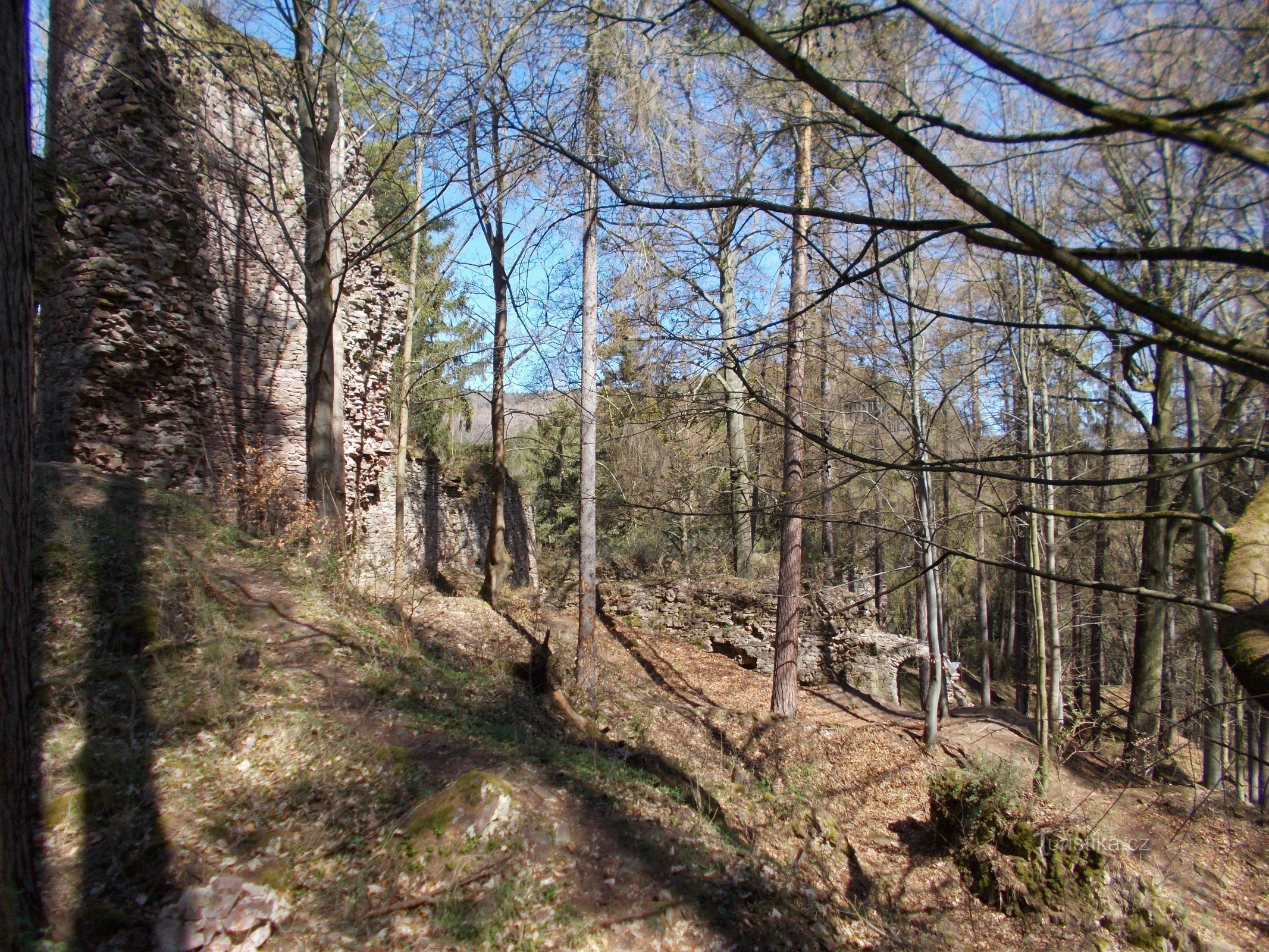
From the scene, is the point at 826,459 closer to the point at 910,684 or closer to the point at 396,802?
the point at 396,802

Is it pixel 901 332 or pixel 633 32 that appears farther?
pixel 901 332

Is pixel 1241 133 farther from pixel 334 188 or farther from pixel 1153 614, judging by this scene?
pixel 1153 614

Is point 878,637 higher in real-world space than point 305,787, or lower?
lower

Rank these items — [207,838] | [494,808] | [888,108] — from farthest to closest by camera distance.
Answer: [494,808] → [207,838] → [888,108]

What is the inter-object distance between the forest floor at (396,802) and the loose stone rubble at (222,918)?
0.07m

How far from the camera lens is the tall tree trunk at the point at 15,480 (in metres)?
2.70

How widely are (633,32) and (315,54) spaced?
20.4ft

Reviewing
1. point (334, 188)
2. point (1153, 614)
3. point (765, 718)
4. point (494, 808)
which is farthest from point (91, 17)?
point (1153, 614)

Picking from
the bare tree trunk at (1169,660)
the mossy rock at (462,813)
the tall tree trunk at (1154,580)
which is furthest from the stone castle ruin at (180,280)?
the bare tree trunk at (1169,660)

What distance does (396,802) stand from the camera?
4281 millimetres

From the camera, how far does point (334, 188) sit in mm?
8375

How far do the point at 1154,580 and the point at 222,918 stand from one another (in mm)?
13107

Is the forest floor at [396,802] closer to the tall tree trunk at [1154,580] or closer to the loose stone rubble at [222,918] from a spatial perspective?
the loose stone rubble at [222,918]

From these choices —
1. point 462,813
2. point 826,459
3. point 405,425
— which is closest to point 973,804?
point 826,459
